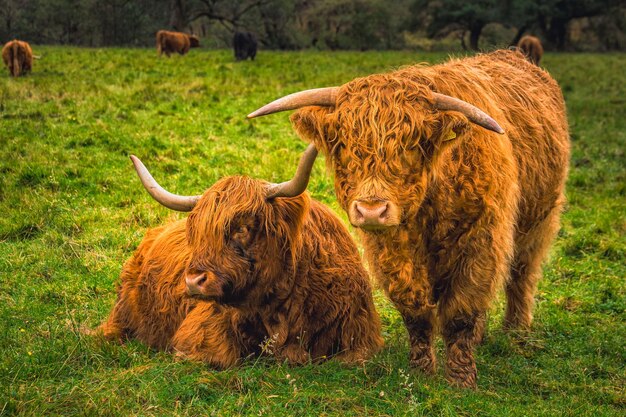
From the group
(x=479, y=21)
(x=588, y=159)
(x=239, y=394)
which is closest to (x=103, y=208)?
(x=239, y=394)

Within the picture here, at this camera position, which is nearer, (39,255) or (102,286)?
(102,286)

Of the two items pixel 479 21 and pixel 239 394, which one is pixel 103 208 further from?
pixel 479 21

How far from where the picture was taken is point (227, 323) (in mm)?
4648

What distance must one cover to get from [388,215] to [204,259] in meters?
1.38

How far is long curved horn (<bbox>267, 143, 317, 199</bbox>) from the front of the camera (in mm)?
4141

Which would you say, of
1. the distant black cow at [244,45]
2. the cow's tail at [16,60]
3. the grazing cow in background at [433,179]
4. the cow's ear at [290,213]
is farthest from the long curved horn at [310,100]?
the distant black cow at [244,45]

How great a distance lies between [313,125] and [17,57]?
569 inches

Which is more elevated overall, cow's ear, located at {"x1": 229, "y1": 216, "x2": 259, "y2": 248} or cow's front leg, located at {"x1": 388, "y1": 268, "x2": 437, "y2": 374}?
cow's ear, located at {"x1": 229, "y1": 216, "x2": 259, "y2": 248}

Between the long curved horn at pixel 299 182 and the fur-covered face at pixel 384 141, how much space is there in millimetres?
418

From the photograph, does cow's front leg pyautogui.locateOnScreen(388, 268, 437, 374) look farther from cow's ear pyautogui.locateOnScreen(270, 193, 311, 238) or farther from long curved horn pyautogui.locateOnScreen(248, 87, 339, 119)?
long curved horn pyautogui.locateOnScreen(248, 87, 339, 119)

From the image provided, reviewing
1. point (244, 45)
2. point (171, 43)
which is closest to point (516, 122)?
point (244, 45)

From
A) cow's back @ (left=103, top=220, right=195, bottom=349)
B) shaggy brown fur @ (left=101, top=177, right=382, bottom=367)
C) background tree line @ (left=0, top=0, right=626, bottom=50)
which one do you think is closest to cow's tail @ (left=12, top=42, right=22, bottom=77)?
cow's back @ (left=103, top=220, right=195, bottom=349)

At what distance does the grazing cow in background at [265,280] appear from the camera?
4.26 meters

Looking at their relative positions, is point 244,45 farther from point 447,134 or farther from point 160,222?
point 447,134
